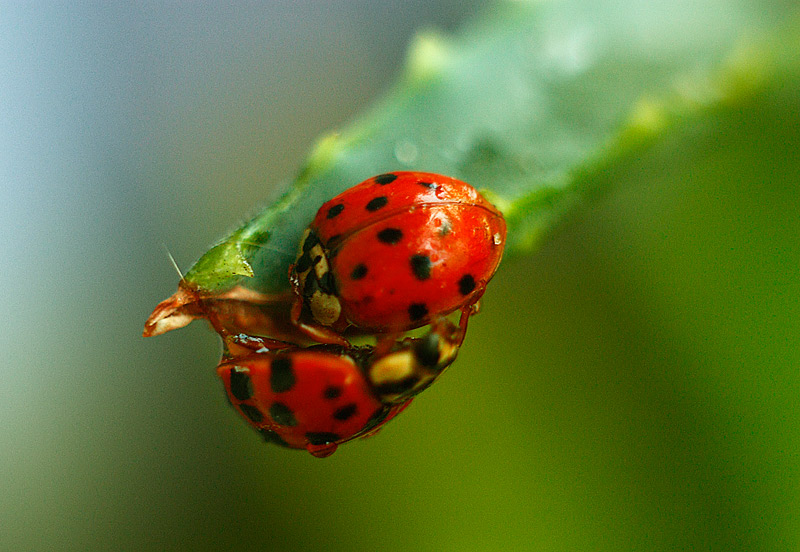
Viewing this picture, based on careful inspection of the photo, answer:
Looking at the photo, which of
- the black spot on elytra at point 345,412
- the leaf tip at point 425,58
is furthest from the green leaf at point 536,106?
the black spot on elytra at point 345,412

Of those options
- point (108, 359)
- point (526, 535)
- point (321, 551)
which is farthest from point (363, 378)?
point (108, 359)

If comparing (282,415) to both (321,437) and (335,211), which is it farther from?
(335,211)

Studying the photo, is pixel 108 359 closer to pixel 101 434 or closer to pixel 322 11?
pixel 101 434

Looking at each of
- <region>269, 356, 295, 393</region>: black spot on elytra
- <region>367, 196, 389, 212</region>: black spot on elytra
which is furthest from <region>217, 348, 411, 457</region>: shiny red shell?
<region>367, 196, 389, 212</region>: black spot on elytra

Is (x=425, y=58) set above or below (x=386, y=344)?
above

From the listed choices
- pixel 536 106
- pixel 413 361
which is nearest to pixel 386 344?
pixel 413 361

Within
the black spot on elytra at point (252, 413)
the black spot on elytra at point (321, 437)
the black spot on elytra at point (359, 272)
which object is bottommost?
the black spot on elytra at point (321, 437)

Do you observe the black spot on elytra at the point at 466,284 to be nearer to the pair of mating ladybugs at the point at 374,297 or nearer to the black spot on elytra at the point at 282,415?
the pair of mating ladybugs at the point at 374,297
